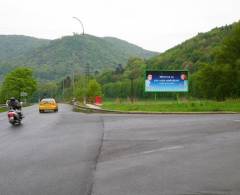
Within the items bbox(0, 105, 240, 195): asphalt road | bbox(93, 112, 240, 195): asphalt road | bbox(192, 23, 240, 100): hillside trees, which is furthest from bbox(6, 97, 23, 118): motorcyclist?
bbox(192, 23, 240, 100): hillside trees

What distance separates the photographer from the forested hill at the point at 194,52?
130000 millimetres

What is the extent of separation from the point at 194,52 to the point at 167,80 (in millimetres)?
89877

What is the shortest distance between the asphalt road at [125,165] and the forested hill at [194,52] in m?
113

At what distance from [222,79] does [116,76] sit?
11319 cm

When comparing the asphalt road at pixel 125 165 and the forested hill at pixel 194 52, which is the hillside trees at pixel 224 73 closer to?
the forested hill at pixel 194 52

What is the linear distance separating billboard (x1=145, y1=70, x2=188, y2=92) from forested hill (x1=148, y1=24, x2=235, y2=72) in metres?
82.9

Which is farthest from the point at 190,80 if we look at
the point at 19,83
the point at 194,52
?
the point at 19,83

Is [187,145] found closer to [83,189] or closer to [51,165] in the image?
[51,165]

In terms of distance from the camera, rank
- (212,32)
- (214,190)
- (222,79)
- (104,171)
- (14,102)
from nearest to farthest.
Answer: (214,190), (104,171), (14,102), (222,79), (212,32)

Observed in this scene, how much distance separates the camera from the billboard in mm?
43562

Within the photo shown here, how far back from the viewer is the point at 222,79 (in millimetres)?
75812

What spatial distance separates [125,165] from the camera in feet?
31.9

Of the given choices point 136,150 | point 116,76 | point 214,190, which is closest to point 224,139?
point 136,150

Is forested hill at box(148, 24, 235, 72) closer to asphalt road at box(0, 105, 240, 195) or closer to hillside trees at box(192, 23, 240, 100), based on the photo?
hillside trees at box(192, 23, 240, 100)
